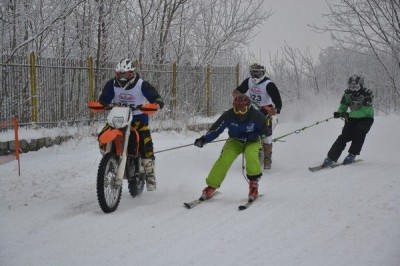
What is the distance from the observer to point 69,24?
1661 centimetres

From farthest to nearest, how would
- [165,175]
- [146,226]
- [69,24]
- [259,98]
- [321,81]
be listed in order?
[321,81], [69,24], [259,98], [165,175], [146,226]

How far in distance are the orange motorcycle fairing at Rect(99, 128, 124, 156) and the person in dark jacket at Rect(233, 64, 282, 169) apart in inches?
140

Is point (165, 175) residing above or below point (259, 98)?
below

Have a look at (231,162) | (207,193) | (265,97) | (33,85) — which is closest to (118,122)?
(207,193)

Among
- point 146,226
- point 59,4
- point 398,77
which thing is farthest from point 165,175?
point 398,77

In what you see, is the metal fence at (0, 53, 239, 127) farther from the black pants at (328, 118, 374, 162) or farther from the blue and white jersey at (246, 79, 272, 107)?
the black pants at (328, 118, 374, 162)

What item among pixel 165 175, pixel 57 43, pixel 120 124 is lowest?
pixel 165 175

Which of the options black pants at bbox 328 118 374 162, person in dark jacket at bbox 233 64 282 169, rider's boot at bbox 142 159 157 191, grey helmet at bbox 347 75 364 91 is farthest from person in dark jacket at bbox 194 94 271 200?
grey helmet at bbox 347 75 364 91

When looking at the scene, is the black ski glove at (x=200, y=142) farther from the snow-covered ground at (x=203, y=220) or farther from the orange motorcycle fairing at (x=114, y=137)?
the orange motorcycle fairing at (x=114, y=137)

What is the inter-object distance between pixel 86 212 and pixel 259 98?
461 centimetres

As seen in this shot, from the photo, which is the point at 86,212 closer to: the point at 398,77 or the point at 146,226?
the point at 146,226

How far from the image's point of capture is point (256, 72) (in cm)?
923

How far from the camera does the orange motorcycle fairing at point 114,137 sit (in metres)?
5.91

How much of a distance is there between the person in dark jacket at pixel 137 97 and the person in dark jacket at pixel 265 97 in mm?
2730
